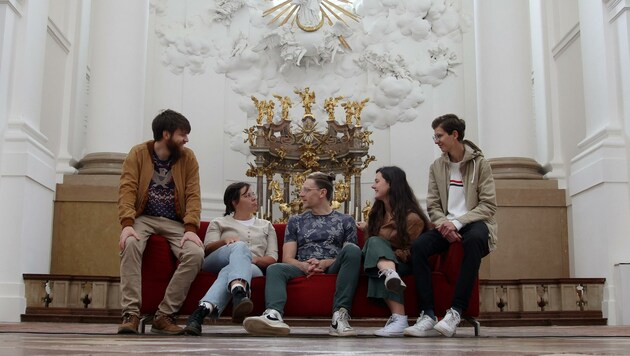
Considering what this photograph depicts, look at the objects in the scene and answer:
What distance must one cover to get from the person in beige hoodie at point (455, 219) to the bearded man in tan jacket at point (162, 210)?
132cm

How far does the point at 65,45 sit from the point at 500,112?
5.53 metres

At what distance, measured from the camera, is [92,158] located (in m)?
9.72

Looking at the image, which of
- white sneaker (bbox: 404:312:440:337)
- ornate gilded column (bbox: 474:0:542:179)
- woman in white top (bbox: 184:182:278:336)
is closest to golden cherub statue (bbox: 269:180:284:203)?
ornate gilded column (bbox: 474:0:542:179)

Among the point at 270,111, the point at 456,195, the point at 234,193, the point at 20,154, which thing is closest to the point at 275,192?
the point at 270,111

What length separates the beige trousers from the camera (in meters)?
4.54

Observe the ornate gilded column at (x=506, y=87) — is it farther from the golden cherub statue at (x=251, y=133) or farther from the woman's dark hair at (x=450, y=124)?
Result: the woman's dark hair at (x=450, y=124)

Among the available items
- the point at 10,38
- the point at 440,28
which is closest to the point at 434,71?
the point at 440,28

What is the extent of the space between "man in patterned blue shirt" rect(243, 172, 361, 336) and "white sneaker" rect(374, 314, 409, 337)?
164 millimetres

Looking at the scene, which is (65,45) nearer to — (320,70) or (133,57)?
(133,57)

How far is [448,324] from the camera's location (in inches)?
176

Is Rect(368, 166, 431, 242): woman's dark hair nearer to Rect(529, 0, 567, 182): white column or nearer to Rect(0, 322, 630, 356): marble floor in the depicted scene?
Rect(0, 322, 630, 356): marble floor

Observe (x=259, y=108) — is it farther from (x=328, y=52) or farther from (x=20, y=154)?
(x=20, y=154)

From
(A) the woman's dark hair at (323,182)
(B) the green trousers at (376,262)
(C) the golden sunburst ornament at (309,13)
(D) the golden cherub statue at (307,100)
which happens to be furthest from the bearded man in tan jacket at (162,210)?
(C) the golden sunburst ornament at (309,13)

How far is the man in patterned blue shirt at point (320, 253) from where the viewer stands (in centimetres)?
455
